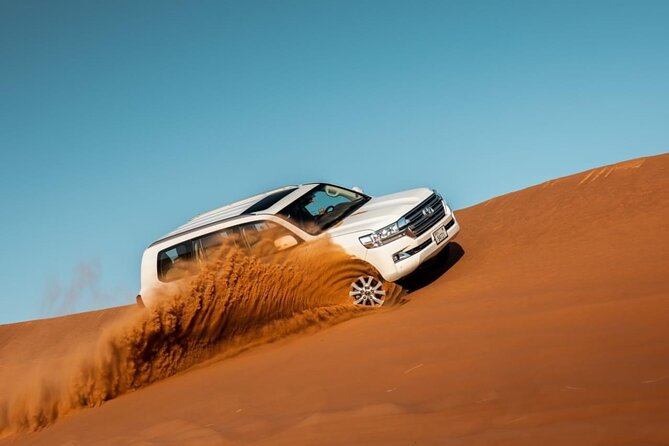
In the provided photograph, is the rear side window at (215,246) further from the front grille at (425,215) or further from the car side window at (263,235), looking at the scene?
the front grille at (425,215)

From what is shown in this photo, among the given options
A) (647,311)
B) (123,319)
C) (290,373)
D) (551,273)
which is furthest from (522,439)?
(123,319)

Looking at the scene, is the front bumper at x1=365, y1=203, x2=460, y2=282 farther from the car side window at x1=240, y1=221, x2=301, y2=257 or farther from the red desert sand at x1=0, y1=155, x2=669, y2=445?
the car side window at x1=240, y1=221, x2=301, y2=257

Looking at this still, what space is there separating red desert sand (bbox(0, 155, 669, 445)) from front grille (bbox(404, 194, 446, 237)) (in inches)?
33.0

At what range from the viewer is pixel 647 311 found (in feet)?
17.5

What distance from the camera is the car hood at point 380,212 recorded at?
9.07m

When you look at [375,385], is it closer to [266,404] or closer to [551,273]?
[266,404]

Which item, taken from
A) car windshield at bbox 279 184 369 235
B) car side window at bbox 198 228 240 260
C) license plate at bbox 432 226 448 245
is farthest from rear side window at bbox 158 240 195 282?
license plate at bbox 432 226 448 245

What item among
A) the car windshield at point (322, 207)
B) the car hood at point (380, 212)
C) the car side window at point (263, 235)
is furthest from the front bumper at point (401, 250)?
the car side window at point (263, 235)

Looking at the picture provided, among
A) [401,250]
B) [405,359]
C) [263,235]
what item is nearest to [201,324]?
[263,235]

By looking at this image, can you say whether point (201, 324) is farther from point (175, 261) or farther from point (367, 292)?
point (367, 292)

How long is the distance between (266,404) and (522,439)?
2.61m

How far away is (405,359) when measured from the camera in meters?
5.70

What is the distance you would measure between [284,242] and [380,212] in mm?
1342

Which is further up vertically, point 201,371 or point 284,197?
point 284,197
